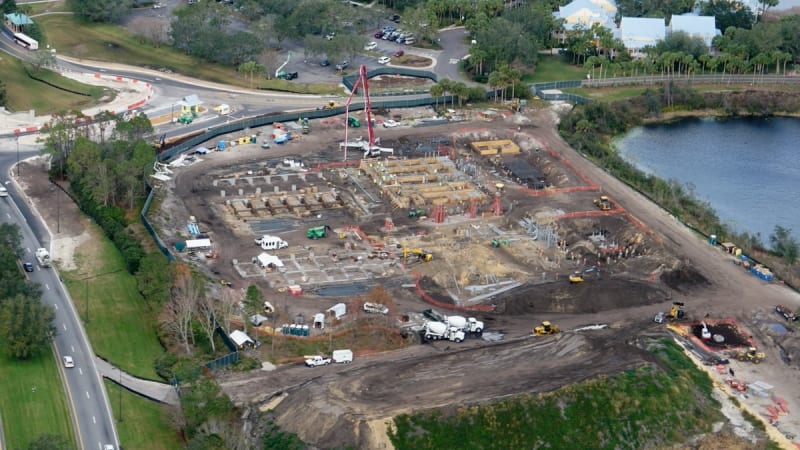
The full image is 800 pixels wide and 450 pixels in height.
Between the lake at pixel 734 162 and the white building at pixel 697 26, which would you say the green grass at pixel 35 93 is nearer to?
the lake at pixel 734 162

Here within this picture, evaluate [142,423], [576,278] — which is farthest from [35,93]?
[576,278]

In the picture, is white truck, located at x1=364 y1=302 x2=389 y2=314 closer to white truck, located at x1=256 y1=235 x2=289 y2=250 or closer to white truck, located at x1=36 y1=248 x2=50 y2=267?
Answer: white truck, located at x1=256 y1=235 x2=289 y2=250

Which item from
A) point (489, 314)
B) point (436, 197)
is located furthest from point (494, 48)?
point (489, 314)

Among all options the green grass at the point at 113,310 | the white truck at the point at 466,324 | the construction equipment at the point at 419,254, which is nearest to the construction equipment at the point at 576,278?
the white truck at the point at 466,324

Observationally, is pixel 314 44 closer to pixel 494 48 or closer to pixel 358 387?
pixel 494 48

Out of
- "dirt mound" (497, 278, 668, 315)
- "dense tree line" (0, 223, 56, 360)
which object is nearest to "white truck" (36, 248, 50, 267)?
"dense tree line" (0, 223, 56, 360)
